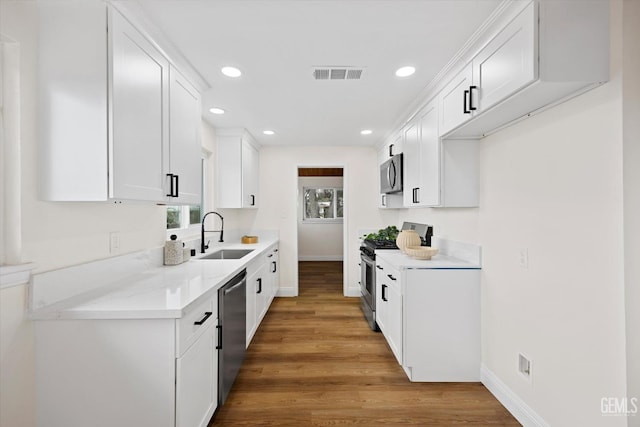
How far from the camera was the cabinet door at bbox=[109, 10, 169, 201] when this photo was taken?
1349 mm

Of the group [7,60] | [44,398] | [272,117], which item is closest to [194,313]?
[44,398]

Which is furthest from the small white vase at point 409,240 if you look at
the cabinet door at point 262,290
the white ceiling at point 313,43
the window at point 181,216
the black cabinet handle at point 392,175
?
the window at point 181,216

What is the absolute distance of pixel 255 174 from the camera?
4414 mm

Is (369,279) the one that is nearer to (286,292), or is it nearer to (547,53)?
(286,292)

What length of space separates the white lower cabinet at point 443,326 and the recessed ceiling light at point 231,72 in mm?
2074

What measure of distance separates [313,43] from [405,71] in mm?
776

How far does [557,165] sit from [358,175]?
3.21m

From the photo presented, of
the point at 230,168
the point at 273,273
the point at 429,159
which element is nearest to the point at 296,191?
the point at 230,168

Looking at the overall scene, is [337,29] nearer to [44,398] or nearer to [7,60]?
[7,60]

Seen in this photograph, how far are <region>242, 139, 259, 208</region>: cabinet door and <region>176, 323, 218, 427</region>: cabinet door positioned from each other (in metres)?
2.32

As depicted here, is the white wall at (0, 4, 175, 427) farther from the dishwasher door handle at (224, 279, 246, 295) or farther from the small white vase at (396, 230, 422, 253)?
the small white vase at (396, 230, 422, 253)

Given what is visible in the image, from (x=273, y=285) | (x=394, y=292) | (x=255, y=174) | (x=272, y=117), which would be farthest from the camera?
(x=255, y=174)

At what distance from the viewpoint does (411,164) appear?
2984mm

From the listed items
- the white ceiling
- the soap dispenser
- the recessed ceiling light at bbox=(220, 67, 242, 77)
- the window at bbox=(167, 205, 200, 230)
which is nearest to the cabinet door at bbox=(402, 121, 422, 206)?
the white ceiling
